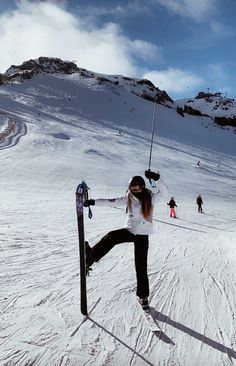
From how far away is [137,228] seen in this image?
4.81 meters

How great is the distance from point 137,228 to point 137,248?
0.92 ft

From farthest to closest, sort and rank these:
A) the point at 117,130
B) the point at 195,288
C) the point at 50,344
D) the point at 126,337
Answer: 1. the point at 117,130
2. the point at 195,288
3. the point at 126,337
4. the point at 50,344

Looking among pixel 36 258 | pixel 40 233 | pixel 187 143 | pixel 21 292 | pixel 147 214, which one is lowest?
pixel 187 143

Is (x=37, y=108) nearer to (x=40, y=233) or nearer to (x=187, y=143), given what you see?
(x=187, y=143)

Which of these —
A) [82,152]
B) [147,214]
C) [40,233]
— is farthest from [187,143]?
[147,214]

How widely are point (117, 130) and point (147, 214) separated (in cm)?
4619

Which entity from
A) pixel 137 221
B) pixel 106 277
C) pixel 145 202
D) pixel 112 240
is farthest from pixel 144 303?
pixel 106 277

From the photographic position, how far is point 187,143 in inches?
2025

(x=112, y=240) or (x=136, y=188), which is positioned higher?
(x=136, y=188)

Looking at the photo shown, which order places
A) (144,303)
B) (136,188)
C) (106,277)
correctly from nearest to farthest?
(136,188), (144,303), (106,277)

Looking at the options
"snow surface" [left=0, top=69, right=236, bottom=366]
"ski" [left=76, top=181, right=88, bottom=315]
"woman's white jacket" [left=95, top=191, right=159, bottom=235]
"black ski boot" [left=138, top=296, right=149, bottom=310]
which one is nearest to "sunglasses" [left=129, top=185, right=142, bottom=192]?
"woman's white jacket" [left=95, top=191, right=159, bottom=235]

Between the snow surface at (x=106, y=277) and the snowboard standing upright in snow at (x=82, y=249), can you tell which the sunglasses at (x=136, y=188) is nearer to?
the snow surface at (x=106, y=277)

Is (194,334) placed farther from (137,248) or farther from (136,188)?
(136,188)

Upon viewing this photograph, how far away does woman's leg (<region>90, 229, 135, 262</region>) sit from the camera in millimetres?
4883
